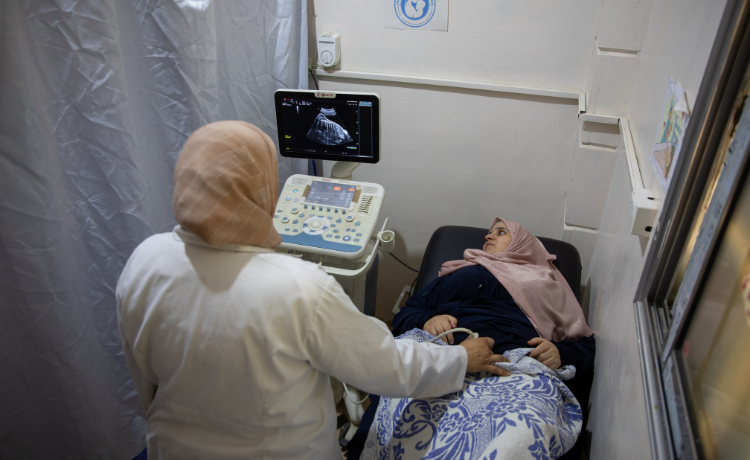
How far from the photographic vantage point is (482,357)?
1243 mm

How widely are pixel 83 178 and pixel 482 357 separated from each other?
3.91ft

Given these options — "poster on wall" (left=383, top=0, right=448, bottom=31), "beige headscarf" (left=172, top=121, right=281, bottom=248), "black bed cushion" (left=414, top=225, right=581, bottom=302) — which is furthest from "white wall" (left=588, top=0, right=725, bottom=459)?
"beige headscarf" (left=172, top=121, right=281, bottom=248)

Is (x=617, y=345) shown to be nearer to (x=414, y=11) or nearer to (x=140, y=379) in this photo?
(x=140, y=379)

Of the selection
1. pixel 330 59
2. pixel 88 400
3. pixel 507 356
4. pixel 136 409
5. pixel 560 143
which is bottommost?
pixel 136 409

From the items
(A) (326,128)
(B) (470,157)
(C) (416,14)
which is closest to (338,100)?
(A) (326,128)

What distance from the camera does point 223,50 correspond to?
5.39 feet

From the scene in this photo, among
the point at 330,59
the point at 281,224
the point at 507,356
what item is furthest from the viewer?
the point at 330,59

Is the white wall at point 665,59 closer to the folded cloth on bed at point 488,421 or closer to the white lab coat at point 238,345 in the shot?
the folded cloth on bed at point 488,421

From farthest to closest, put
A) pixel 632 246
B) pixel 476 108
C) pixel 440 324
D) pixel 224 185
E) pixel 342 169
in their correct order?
pixel 476 108 < pixel 342 169 < pixel 440 324 < pixel 632 246 < pixel 224 185

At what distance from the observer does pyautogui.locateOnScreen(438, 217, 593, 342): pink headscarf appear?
150cm

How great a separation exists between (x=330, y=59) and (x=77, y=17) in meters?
1.07

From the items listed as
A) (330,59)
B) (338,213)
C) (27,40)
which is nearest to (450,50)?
(330,59)

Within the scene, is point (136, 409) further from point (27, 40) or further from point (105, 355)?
point (27, 40)

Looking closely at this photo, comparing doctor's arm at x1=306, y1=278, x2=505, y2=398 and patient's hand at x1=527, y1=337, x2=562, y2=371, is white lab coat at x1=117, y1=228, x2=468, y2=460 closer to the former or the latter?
doctor's arm at x1=306, y1=278, x2=505, y2=398
